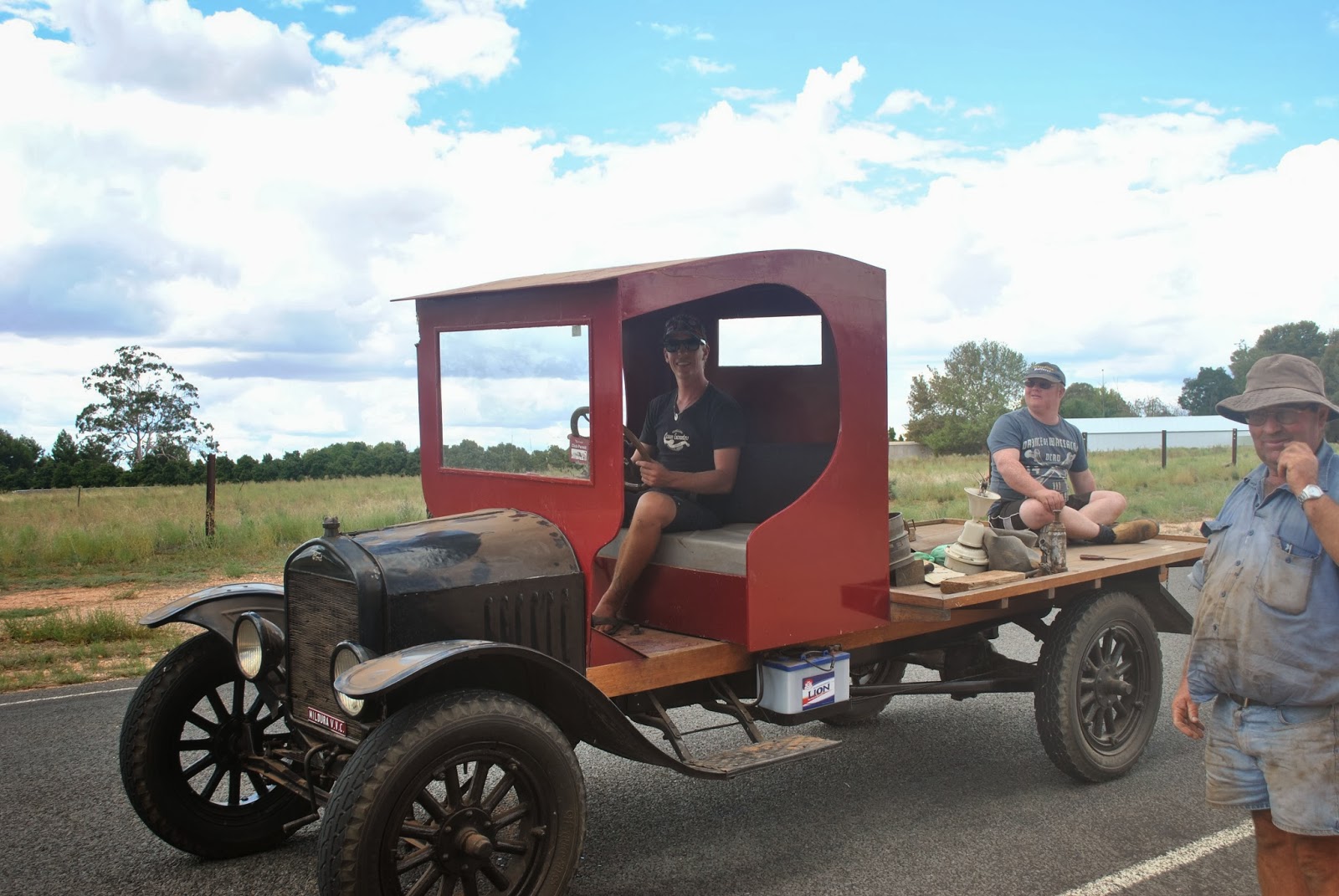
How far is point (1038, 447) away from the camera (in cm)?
630

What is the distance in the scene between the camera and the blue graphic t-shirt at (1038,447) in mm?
6305

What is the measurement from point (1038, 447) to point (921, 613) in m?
1.95

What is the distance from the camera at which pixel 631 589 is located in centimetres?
476

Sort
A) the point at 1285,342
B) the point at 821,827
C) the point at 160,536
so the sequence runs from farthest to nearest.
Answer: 1. the point at 1285,342
2. the point at 160,536
3. the point at 821,827

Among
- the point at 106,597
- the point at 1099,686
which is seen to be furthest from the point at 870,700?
the point at 106,597

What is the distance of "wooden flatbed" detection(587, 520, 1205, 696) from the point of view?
419 centimetres

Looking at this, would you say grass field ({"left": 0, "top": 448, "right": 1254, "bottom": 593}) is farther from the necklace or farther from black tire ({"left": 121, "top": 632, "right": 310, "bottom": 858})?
the necklace

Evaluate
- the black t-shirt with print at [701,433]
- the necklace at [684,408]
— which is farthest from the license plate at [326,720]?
the necklace at [684,408]

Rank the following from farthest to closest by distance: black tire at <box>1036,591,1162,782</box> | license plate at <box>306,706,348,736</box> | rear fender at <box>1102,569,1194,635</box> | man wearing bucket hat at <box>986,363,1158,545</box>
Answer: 1. man wearing bucket hat at <box>986,363,1158,545</box>
2. rear fender at <box>1102,569,1194,635</box>
3. black tire at <box>1036,591,1162,782</box>
4. license plate at <box>306,706,348,736</box>

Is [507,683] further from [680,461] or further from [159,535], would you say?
[159,535]

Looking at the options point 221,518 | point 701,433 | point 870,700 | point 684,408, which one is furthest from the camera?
point 221,518

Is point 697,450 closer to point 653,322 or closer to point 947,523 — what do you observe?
point 653,322

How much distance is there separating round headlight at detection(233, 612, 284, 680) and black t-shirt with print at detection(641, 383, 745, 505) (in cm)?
187

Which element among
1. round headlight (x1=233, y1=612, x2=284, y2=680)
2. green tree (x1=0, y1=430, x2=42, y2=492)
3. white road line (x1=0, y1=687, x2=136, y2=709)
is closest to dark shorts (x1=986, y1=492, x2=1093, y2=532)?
round headlight (x1=233, y1=612, x2=284, y2=680)
